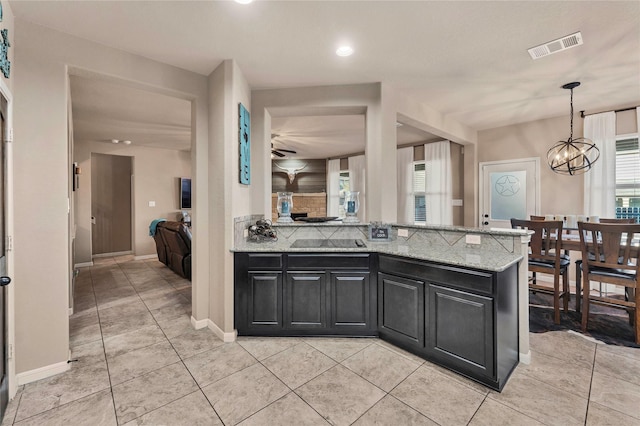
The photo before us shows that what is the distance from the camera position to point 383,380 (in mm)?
2053

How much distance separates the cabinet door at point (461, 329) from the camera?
196cm

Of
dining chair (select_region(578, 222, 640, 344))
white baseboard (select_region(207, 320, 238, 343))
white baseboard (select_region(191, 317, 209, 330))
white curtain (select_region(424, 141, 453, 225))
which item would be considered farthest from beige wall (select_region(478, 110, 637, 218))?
white baseboard (select_region(191, 317, 209, 330))

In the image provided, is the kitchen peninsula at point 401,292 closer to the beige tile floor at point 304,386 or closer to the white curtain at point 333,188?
the beige tile floor at point 304,386

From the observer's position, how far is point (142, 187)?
21.2 feet

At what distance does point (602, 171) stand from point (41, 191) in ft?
21.2

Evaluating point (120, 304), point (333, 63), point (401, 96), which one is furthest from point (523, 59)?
point (120, 304)

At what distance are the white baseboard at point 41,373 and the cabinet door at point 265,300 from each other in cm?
140

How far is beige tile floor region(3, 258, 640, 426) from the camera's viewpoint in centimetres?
171

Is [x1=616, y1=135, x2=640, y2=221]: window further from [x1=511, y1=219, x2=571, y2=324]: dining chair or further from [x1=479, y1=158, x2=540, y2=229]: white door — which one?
[x1=511, y1=219, x2=571, y2=324]: dining chair

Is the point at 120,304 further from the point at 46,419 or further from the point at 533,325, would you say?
the point at 533,325

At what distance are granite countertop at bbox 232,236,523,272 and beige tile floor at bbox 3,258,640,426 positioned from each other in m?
0.84

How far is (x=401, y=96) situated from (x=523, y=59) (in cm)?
124

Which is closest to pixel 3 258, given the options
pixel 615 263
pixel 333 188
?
pixel 615 263

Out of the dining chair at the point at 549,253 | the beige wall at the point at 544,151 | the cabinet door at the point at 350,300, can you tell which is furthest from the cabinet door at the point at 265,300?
A: the beige wall at the point at 544,151
